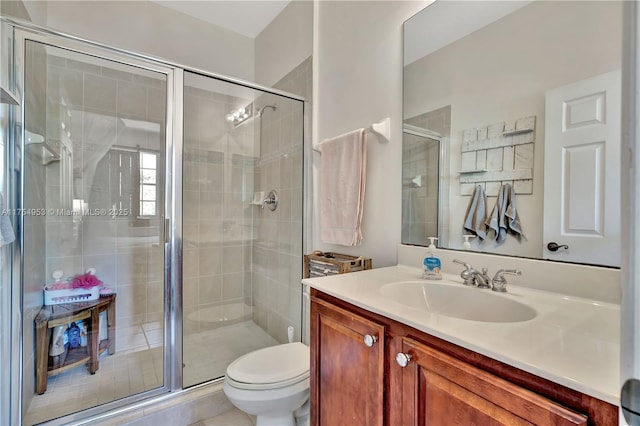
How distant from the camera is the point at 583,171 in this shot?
88 cm

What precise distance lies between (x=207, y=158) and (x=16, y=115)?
1070 millimetres

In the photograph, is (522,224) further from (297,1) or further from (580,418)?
(297,1)

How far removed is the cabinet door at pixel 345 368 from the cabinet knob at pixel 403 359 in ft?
0.21

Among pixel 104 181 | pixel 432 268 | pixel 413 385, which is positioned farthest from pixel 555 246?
pixel 104 181

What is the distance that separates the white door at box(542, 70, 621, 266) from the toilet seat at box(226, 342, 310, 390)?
45.6 inches

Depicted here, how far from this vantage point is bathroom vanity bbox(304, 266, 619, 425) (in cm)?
51

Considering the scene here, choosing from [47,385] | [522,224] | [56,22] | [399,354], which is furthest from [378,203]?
[56,22]

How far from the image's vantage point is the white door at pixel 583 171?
0.83 metres

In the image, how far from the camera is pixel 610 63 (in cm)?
84

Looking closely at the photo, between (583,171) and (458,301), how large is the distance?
556mm

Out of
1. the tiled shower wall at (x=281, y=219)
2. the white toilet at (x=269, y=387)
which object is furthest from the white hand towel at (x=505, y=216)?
the tiled shower wall at (x=281, y=219)

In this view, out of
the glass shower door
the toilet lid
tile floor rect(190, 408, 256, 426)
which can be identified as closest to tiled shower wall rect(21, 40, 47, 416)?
the glass shower door

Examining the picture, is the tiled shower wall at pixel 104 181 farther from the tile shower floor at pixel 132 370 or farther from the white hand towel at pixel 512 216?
the white hand towel at pixel 512 216

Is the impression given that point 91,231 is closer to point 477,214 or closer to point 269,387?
point 269,387
